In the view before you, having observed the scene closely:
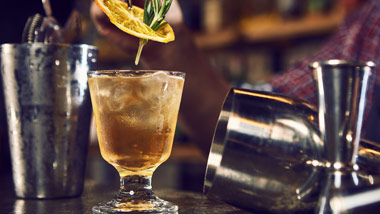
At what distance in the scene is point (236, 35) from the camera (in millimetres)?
2857

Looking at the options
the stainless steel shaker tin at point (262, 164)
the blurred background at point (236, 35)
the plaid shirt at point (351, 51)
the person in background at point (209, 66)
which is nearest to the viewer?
the stainless steel shaker tin at point (262, 164)

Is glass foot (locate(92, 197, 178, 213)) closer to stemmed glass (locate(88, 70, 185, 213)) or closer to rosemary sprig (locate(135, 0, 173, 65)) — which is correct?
stemmed glass (locate(88, 70, 185, 213))

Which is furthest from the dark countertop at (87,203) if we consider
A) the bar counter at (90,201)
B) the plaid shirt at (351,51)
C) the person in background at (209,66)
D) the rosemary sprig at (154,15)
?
the plaid shirt at (351,51)

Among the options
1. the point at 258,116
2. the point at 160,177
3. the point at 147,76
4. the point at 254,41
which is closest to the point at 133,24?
the point at 147,76

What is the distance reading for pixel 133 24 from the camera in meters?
A: 0.73

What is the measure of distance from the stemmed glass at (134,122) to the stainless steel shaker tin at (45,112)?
10cm

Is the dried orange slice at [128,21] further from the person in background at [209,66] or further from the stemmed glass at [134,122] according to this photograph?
the person in background at [209,66]

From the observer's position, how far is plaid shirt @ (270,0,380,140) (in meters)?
→ 1.43

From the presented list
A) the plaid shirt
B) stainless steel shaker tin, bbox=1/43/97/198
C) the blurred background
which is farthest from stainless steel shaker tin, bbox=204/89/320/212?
the blurred background

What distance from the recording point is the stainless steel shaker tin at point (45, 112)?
30.5 inches

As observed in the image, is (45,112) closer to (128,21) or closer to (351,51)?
(128,21)

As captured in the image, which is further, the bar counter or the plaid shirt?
the plaid shirt

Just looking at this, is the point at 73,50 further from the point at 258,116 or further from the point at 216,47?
the point at 216,47

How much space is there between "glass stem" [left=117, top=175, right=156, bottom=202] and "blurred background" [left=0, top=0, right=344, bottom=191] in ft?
5.00
